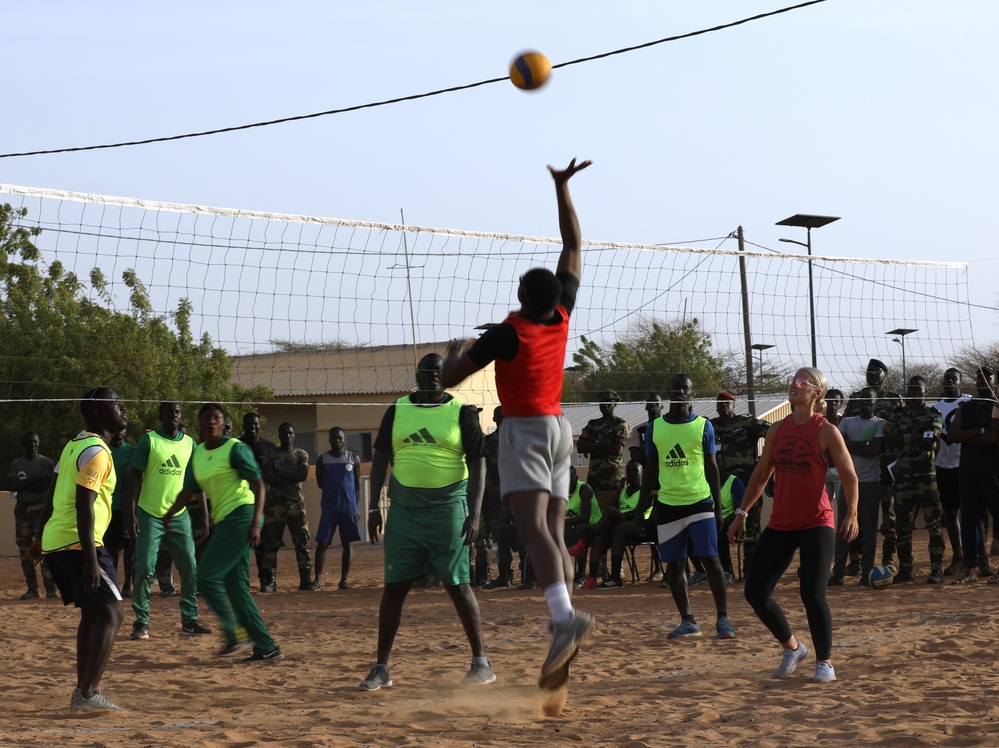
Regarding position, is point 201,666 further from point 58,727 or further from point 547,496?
point 547,496

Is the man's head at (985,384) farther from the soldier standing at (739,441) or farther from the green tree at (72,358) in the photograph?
the green tree at (72,358)

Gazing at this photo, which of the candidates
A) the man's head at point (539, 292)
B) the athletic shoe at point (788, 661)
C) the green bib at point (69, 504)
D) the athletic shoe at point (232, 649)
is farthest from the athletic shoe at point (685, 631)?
the green bib at point (69, 504)

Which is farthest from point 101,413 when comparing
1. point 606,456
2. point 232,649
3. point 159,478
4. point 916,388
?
point 916,388

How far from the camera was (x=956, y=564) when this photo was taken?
1227 cm

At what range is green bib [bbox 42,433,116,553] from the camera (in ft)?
20.2

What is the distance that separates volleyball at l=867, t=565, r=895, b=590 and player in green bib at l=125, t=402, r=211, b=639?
597 centimetres

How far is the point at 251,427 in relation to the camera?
12547 mm

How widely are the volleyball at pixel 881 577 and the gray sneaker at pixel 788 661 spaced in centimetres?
470

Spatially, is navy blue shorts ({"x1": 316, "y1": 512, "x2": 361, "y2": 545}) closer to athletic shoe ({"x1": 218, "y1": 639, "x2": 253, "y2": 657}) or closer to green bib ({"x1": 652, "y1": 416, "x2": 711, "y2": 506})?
athletic shoe ({"x1": 218, "y1": 639, "x2": 253, "y2": 657})

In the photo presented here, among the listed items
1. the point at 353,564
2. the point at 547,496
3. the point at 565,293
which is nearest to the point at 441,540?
the point at 547,496

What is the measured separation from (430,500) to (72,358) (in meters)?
20.8

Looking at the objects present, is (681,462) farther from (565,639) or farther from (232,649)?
(565,639)

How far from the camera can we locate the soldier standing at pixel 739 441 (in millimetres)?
12047

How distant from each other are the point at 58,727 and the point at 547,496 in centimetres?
260
